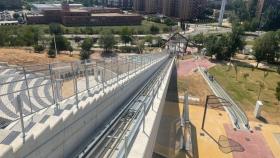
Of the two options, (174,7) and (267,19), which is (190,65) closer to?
(267,19)

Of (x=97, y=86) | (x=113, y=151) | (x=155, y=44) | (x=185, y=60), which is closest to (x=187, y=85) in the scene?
(x=185, y=60)

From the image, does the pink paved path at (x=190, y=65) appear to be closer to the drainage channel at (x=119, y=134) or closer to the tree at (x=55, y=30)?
the drainage channel at (x=119, y=134)

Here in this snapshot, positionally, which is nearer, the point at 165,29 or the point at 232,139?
the point at 232,139

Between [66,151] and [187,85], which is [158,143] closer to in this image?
[66,151]

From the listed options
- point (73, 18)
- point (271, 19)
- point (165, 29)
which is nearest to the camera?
point (73, 18)

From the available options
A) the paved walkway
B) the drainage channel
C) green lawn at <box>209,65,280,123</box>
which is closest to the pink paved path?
green lawn at <box>209,65,280,123</box>

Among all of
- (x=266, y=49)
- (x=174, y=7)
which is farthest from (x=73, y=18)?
(x=266, y=49)

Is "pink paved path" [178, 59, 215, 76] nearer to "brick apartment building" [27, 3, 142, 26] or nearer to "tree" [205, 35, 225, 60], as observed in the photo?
"tree" [205, 35, 225, 60]

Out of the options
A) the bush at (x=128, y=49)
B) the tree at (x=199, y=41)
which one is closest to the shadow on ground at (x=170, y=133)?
the bush at (x=128, y=49)
